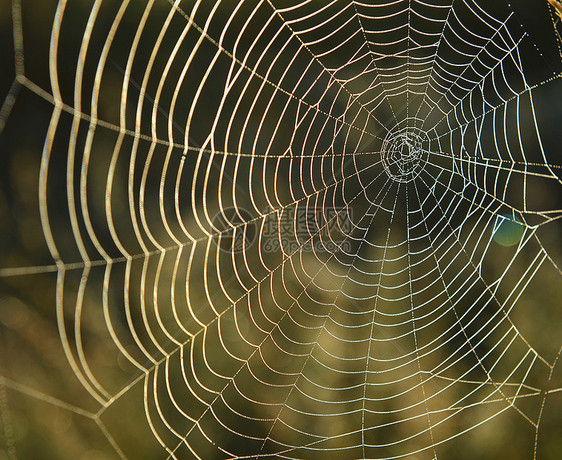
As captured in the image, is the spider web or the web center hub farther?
the web center hub

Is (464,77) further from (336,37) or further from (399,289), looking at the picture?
(399,289)

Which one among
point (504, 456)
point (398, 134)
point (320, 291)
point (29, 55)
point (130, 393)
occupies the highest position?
point (29, 55)

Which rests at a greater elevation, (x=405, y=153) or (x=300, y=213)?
(x=405, y=153)

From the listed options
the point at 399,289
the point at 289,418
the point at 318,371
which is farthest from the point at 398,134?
the point at 289,418

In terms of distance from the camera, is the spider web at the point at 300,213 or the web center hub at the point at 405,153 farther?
the web center hub at the point at 405,153

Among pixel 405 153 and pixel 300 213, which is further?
pixel 405 153

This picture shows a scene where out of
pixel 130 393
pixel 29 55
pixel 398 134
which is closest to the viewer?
pixel 29 55

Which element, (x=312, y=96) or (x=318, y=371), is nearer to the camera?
(x=312, y=96)

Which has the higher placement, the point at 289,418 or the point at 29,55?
the point at 29,55
